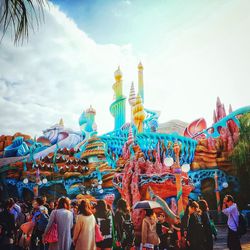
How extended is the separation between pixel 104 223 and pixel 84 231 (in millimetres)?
739

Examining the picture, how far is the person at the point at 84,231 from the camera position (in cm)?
405

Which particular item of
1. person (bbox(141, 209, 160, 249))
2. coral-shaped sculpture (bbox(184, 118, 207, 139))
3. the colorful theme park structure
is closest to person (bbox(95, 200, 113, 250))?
person (bbox(141, 209, 160, 249))

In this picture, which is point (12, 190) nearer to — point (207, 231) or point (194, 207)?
point (194, 207)

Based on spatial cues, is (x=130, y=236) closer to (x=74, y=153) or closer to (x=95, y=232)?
(x=95, y=232)

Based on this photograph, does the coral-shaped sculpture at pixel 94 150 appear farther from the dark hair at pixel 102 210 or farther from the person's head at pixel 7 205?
the dark hair at pixel 102 210

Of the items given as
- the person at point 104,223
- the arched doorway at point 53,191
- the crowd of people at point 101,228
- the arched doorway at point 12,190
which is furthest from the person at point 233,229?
the arched doorway at point 12,190

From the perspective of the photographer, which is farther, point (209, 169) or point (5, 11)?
point (209, 169)

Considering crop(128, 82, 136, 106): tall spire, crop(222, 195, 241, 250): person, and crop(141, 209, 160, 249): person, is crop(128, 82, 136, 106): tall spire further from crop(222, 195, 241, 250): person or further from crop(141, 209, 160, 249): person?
crop(141, 209, 160, 249): person

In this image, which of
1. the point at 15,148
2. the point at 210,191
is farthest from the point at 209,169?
the point at 15,148

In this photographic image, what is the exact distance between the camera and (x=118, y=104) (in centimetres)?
3731

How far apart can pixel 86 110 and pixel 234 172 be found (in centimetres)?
3176

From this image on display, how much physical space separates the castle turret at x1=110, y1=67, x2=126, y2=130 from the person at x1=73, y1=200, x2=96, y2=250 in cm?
3215

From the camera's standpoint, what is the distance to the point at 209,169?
20750 millimetres

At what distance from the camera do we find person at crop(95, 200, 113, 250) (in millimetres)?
4668
